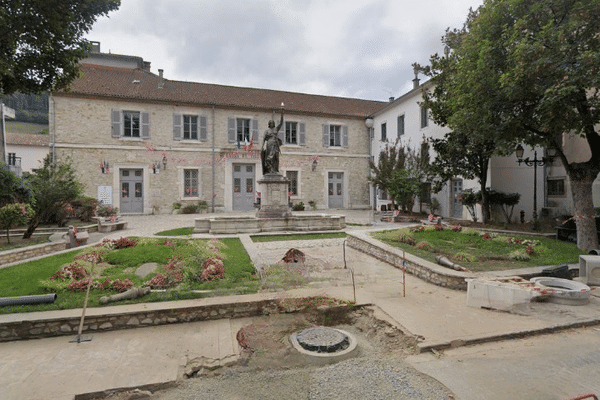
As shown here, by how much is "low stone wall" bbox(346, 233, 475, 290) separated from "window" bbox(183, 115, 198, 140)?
46.2 feet

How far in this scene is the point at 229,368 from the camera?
3.32 m

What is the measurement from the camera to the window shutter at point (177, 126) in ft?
62.0

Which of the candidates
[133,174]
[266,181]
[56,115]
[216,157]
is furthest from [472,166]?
[56,115]

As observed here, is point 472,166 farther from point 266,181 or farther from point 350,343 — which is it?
point 350,343

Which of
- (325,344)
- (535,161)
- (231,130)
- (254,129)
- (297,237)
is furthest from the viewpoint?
(254,129)

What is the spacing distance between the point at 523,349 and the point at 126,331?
4891mm

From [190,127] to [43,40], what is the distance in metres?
11.7

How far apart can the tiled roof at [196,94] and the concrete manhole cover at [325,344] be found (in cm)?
1799

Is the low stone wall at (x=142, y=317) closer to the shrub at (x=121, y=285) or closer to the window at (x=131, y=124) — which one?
the shrub at (x=121, y=285)

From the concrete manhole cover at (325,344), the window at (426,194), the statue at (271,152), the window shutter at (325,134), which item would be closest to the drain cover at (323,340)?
the concrete manhole cover at (325,344)

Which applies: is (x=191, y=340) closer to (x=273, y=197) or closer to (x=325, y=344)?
(x=325, y=344)

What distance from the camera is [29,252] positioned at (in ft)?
24.8

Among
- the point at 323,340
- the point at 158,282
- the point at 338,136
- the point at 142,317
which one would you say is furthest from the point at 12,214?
the point at 338,136

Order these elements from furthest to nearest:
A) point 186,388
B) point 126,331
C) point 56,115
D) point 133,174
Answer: point 133,174 → point 56,115 → point 126,331 → point 186,388
